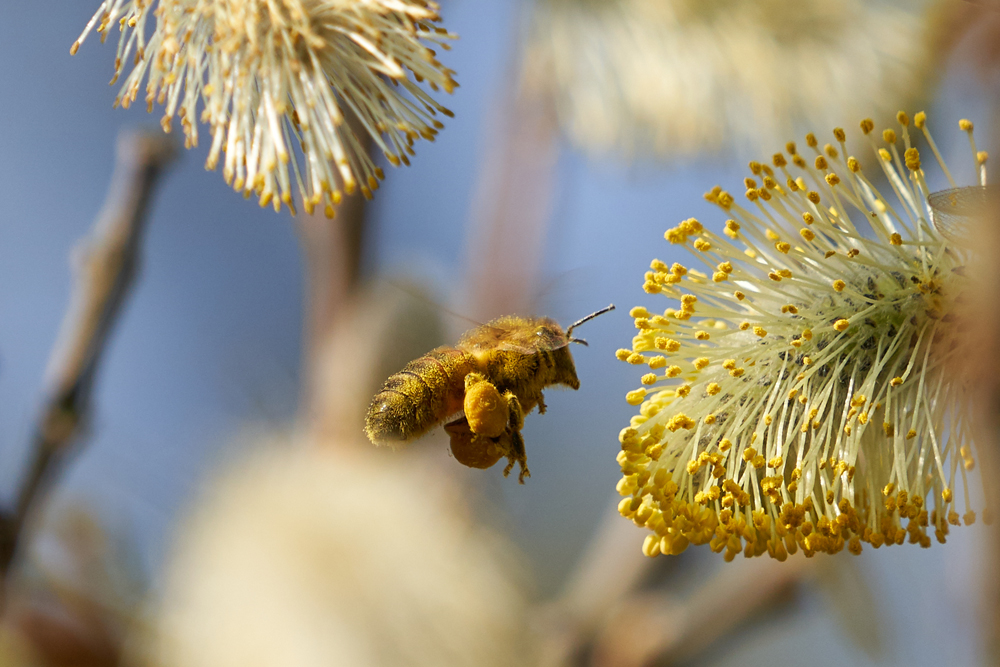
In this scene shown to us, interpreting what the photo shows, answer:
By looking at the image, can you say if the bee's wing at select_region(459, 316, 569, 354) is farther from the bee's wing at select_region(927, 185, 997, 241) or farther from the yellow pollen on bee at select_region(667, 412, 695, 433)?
the bee's wing at select_region(927, 185, 997, 241)

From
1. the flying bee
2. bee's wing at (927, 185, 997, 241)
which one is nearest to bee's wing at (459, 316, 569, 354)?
the flying bee

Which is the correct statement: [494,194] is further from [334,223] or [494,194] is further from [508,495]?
[508,495]

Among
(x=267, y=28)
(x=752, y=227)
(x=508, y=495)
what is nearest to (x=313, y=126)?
(x=267, y=28)

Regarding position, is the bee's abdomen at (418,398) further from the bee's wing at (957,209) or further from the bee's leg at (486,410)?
the bee's wing at (957,209)

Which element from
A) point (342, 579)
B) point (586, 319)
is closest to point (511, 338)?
point (586, 319)

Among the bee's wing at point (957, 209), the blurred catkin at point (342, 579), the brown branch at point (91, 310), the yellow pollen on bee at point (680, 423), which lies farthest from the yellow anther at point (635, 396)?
the blurred catkin at point (342, 579)

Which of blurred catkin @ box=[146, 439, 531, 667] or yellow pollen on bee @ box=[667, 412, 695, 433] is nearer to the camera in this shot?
yellow pollen on bee @ box=[667, 412, 695, 433]

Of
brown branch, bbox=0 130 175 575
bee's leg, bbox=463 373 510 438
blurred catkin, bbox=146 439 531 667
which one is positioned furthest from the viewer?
blurred catkin, bbox=146 439 531 667
